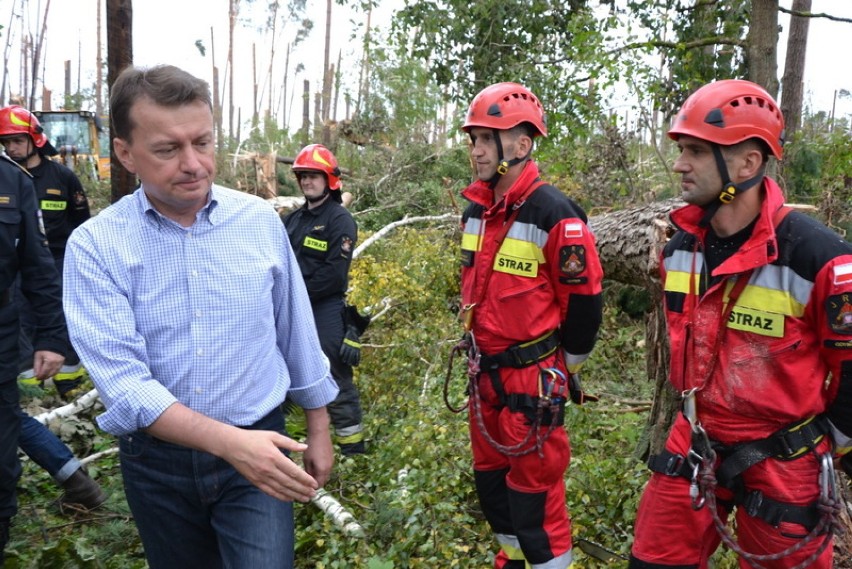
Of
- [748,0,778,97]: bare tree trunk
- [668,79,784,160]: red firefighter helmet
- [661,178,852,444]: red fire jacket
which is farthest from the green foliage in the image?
[661,178,852,444]: red fire jacket

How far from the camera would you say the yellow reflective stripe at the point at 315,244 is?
5.59 m

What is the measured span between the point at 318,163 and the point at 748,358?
398cm

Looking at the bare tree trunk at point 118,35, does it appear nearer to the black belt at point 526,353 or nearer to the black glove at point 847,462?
the black belt at point 526,353

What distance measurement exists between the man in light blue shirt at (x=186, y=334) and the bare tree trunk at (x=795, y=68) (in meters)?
7.26

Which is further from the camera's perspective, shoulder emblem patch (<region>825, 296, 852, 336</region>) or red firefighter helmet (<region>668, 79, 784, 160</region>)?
red firefighter helmet (<region>668, 79, 784, 160</region>)

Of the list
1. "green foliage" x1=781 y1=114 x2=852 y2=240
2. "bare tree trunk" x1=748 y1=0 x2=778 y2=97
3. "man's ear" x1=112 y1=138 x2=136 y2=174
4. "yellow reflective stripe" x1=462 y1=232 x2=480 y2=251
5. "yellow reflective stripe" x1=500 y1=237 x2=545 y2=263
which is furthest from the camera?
"green foliage" x1=781 y1=114 x2=852 y2=240

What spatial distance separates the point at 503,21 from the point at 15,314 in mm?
7100

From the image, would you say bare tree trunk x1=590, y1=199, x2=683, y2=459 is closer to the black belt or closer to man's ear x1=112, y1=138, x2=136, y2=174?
the black belt

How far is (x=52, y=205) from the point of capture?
A: 20.4 feet

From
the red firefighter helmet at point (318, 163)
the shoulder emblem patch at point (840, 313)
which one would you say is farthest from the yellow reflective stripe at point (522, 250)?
the red firefighter helmet at point (318, 163)

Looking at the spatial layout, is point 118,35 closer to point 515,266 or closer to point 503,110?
point 503,110

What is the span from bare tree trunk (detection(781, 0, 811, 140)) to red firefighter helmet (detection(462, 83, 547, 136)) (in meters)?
5.28

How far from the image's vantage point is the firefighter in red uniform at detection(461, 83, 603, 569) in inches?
130

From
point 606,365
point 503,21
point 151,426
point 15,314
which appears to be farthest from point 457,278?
point 151,426
